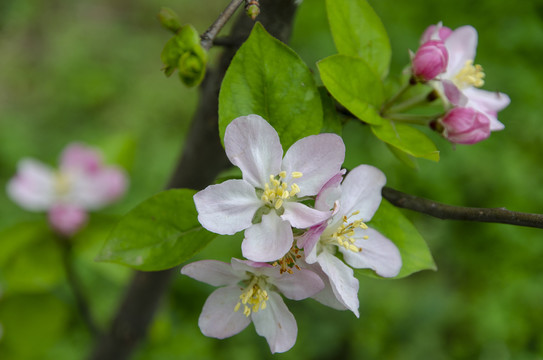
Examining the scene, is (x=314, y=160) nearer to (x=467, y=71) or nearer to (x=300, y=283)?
(x=300, y=283)

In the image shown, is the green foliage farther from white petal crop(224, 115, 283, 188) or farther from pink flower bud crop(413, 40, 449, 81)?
pink flower bud crop(413, 40, 449, 81)

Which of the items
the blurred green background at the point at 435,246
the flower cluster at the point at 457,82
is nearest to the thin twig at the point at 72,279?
the blurred green background at the point at 435,246

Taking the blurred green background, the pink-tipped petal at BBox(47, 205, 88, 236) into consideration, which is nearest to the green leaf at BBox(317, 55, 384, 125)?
the pink-tipped petal at BBox(47, 205, 88, 236)

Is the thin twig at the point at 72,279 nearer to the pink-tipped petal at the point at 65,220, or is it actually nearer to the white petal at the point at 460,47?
the pink-tipped petal at the point at 65,220

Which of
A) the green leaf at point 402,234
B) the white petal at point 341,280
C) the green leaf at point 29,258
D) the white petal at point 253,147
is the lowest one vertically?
the green leaf at point 29,258

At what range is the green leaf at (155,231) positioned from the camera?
0.57 metres

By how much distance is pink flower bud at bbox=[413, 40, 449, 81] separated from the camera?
2.01 feet

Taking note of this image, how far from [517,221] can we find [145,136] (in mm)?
2312

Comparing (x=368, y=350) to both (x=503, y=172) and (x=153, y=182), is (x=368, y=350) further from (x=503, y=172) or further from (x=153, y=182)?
(x=153, y=182)

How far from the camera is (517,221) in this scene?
56 centimetres

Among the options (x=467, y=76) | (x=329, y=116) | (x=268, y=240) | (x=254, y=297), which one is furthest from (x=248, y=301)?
(x=467, y=76)

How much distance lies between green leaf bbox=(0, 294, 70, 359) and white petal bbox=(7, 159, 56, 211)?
264 millimetres

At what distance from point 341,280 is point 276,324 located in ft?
0.33

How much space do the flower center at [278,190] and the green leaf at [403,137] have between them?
0.12 m
